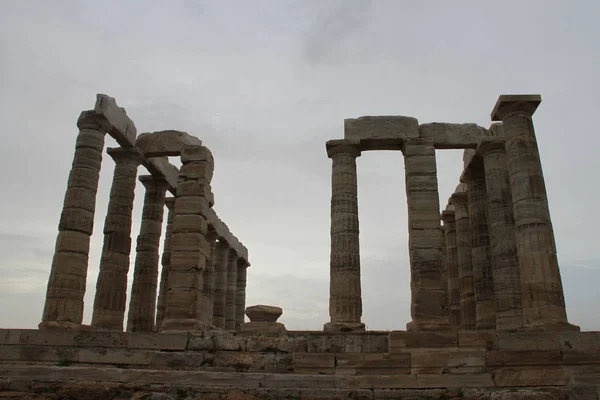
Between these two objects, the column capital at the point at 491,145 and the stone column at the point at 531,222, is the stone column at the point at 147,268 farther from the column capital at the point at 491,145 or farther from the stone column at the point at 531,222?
the stone column at the point at 531,222

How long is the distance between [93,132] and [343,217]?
9978mm

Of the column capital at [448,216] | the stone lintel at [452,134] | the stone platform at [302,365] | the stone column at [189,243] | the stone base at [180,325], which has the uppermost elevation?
the stone lintel at [452,134]

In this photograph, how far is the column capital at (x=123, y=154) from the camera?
2131cm

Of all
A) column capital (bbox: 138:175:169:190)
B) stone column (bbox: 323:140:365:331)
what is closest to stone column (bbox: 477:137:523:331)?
stone column (bbox: 323:140:365:331)

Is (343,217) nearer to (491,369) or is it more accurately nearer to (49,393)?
(491,369)

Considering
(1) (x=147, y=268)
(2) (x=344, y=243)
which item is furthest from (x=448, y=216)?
(1) (x=147, y=268)

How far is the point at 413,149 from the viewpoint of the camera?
19.9 metres

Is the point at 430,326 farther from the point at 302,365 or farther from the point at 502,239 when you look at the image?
the point at 302,365

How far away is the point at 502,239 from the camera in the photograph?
19.9 meters

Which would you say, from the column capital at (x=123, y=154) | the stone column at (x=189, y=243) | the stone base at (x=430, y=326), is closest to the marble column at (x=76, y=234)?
the column capital at (x=123, y=154)

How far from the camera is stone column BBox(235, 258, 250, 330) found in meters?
37.0

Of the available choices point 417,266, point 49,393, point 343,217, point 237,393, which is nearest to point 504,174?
point 417,266

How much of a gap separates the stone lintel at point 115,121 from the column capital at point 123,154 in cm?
31

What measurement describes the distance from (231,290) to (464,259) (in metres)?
17.3
